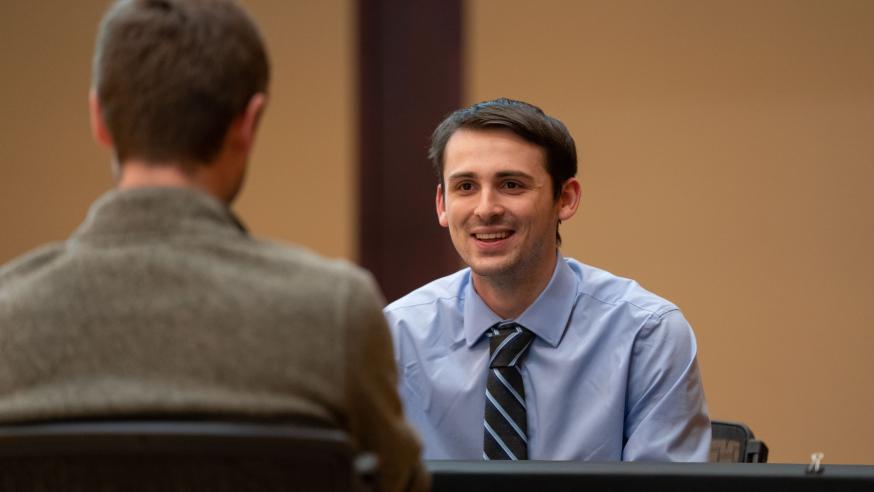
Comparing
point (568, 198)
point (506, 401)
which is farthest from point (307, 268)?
point (568, 198)

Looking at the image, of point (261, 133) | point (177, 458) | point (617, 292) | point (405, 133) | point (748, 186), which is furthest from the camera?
point (261, 133)

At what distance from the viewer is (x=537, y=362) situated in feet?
6.51

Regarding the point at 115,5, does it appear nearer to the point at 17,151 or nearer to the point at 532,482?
the point at 532,482

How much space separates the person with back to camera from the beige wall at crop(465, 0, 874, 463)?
2659mm

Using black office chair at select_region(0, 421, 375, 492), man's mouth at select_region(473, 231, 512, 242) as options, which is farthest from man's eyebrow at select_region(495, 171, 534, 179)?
black office chair at select_region(0, 421, 375, 492)

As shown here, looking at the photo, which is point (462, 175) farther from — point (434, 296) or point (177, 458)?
point (177, 458)

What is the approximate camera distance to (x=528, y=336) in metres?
2.01

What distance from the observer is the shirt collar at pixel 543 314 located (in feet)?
6.60

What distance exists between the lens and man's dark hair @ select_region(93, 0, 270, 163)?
3.01ft

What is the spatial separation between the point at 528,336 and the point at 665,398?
29 centimetres

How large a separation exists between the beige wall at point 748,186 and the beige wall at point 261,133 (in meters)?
0.55

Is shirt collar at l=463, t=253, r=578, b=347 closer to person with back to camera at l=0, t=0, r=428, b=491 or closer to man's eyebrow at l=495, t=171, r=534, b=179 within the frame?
man's eyebrow at l=495, t=171, r=534, b=179

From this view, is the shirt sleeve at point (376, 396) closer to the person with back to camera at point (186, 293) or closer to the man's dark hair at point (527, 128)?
the person with back to camera at point (186, 293)

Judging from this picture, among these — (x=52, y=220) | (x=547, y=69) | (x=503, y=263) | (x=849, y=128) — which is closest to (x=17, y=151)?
(x=52, y=220)
